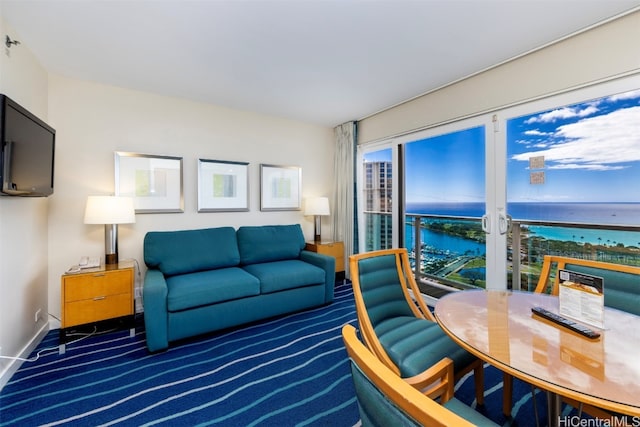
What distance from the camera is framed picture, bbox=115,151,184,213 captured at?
300 cm

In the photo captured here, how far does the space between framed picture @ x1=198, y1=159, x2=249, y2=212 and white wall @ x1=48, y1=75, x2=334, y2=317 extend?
0.08m

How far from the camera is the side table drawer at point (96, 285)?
226 centimetres

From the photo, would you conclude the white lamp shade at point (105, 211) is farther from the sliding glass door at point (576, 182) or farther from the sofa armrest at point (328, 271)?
the sliding glass door at point (576, 182)

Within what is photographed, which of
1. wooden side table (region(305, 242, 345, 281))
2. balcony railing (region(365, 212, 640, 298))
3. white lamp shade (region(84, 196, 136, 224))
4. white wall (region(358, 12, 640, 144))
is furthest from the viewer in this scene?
wooden side table (region(305, 242, 345, 281))

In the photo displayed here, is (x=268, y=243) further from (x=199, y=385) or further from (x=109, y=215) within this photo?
(x=199, y=385)

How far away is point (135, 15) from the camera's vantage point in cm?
188

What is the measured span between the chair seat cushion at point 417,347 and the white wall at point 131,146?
2.67 m

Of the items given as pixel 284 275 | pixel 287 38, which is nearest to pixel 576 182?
pixel 287 38

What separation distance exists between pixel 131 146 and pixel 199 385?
2.63 meters

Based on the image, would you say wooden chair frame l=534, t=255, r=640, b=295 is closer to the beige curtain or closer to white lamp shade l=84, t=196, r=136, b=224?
the beige curtain

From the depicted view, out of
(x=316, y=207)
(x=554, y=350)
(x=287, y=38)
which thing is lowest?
(x=554, y=350)

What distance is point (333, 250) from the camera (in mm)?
3984

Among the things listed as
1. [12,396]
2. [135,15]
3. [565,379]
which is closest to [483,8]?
[565,379]

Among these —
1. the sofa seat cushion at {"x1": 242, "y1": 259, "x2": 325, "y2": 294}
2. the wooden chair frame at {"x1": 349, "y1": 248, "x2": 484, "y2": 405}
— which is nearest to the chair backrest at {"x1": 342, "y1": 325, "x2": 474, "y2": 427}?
the wooden chair frame at {"x1": 349, "y1": 248, "x2": 484, "y2": 405}
